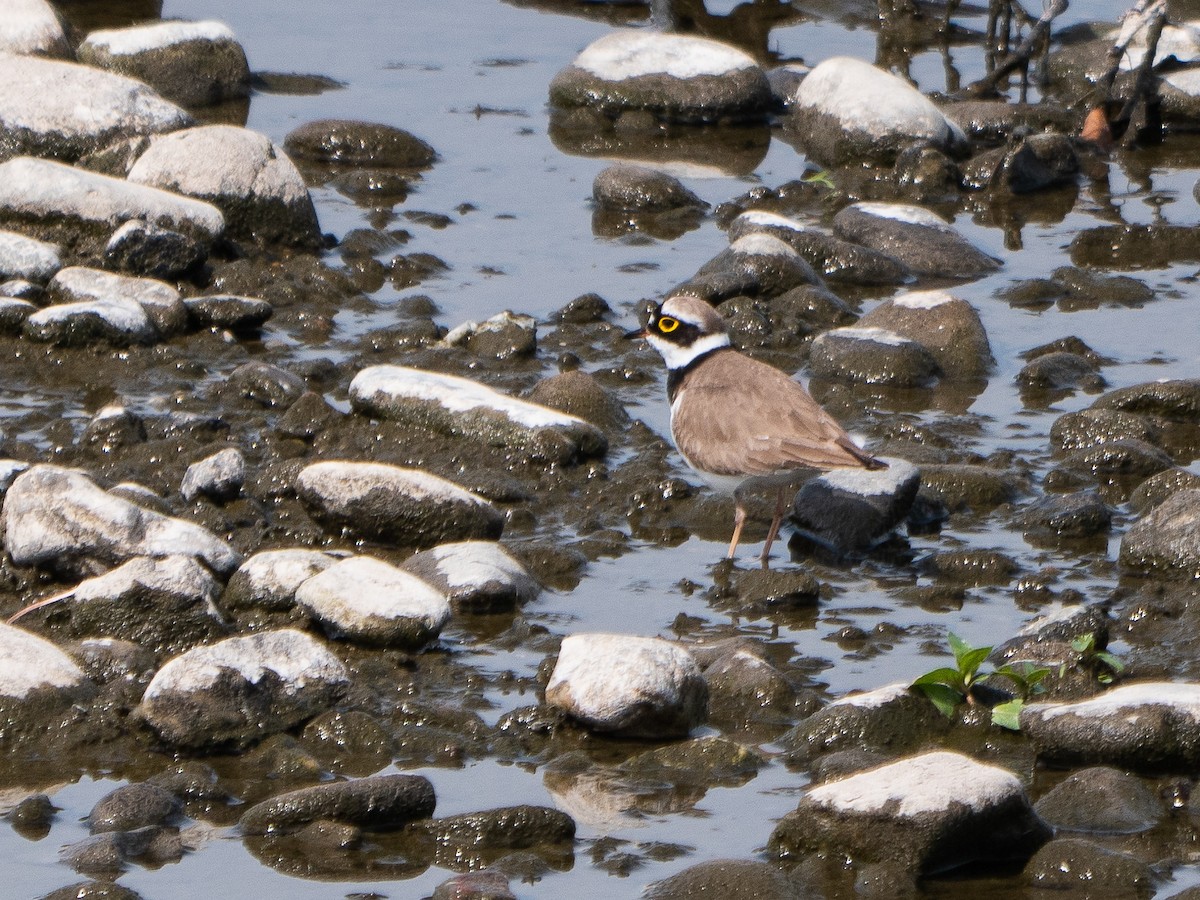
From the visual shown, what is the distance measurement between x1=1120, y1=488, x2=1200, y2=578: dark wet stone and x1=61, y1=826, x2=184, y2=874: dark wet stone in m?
4.48

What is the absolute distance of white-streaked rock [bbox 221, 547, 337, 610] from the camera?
737cm

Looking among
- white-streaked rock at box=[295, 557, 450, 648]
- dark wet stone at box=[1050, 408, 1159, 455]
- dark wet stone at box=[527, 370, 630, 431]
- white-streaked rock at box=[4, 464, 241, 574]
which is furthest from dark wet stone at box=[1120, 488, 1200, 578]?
white-streaked rock at box=[4, 464, 241, 574]

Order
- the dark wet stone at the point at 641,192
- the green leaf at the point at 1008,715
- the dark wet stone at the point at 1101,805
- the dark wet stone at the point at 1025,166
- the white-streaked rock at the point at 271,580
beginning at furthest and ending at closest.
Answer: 1. the dark wet stone at the point at 1025,166
2. the dark wet stone at the point at 641,192
3. the white-streaked rock at the point at 271,580
4. the green leaf at the point at 1008,715
5. the dark wet stone at the point at 1101,805

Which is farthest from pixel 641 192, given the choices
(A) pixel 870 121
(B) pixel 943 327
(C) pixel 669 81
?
(B) pixel 943 327

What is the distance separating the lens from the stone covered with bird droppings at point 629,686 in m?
6.46

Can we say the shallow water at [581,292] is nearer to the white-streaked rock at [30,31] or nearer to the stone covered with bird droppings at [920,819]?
the stone covered with bird droppings at [920,819]

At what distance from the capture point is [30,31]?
50.5 feet

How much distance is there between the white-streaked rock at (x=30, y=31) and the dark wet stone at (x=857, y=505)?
9.30 meters

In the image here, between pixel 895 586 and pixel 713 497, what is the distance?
4.09 feet

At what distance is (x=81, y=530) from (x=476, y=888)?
2929 millimetres

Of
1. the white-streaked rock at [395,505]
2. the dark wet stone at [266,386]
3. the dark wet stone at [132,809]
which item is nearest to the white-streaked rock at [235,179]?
the dark wet stone at [266,386]

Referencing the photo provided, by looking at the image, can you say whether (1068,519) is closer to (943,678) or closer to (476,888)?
(943,678)

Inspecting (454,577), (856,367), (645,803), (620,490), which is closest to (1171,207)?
(856,367)

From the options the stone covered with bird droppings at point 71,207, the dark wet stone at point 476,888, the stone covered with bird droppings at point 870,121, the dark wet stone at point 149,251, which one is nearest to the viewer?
the dark wet stone at point 476,888
